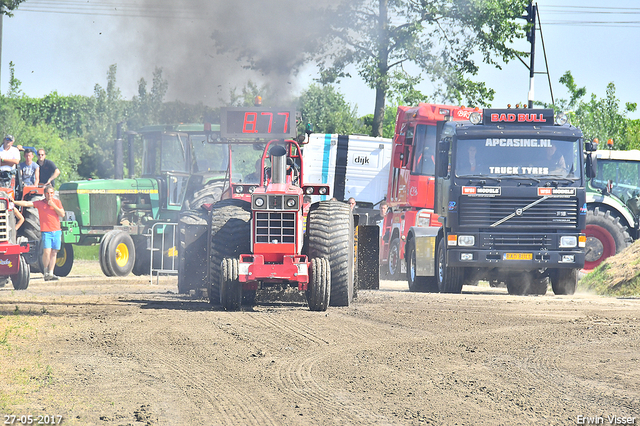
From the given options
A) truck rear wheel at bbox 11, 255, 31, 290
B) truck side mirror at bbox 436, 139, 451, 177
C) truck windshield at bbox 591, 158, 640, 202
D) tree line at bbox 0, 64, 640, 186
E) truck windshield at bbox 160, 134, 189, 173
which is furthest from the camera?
tree line at bbox 0, 64, 640, 186

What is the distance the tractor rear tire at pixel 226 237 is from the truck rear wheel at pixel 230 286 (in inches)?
13.3

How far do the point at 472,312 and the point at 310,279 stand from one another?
2.54m

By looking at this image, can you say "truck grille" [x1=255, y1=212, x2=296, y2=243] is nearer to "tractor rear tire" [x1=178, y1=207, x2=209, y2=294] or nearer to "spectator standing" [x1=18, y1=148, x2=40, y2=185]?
"tractor rear tire" [x1=178, y1=207, x2=209, y2=294]

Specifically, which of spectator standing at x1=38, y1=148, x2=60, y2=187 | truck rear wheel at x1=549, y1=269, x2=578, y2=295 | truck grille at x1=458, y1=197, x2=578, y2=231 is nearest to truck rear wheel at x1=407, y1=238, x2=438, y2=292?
truck rear wheel at x1=549, y1=269, x2=578, y2=295

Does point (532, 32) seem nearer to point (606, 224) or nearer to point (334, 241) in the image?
point (606, 224)

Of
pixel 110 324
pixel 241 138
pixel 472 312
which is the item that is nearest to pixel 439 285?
pixel 472 312

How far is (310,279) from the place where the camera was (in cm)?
1116

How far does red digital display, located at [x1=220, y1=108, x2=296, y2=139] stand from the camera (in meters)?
12.4

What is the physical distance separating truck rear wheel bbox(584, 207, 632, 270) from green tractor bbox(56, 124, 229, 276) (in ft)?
26.7

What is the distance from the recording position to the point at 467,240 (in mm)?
Result: 15219

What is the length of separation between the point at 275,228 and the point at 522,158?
226 inches

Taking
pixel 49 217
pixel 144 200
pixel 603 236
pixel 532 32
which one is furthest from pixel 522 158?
pixel 532 32

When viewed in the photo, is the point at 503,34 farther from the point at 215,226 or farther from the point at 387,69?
the point at 215,226

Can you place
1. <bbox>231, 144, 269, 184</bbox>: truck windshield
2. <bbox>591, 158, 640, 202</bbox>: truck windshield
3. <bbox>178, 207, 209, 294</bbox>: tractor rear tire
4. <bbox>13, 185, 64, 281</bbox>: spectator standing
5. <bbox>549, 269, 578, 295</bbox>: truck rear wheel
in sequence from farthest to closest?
<bbox>591, 158, 640, 202</bbox>: truck windshield, <bbox>13, 185, 64, 281</bbox>: spectator standing, <bbox>549, 269, 578, 295</bbox>: truck rear wheel, <bbox>231, 144, 269, 184</bbox>: truck windshield, <bbox>178, 207, 209, 294</bbox>: tractor rear tire
